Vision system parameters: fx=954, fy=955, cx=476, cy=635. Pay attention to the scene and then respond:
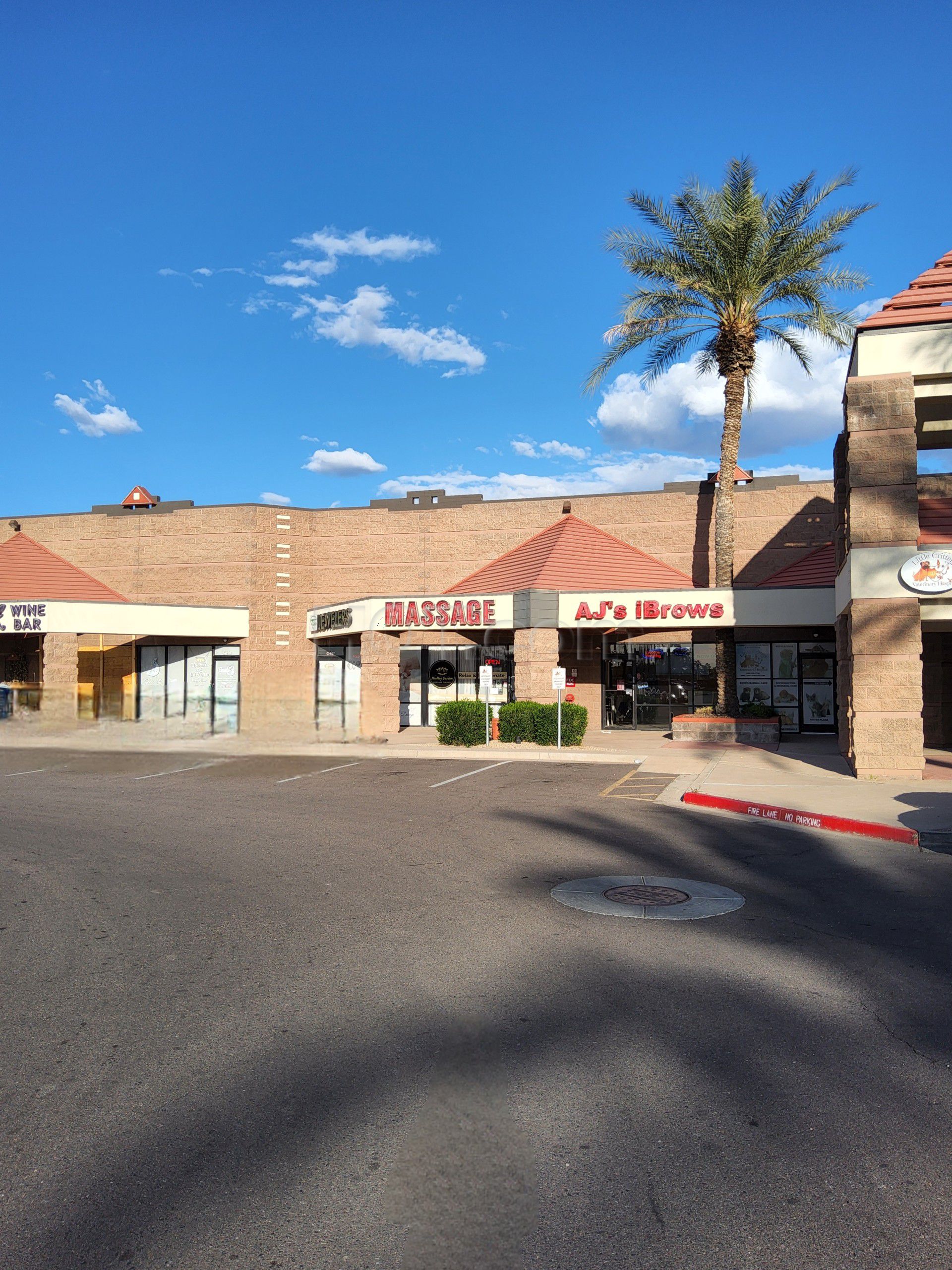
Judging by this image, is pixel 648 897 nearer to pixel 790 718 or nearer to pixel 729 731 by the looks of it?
pixel 729 731

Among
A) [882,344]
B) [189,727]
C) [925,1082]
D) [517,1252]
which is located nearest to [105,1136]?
[517,1252]

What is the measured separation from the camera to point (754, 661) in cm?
3036

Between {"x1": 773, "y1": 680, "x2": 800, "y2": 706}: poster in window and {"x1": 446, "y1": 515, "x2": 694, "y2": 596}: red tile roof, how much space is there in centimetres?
430

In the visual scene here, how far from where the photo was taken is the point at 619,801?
49.1ft

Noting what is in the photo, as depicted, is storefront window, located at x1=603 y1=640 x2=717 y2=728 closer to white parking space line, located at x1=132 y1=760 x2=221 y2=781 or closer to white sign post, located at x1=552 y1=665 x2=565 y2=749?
white sign post, located at x1=552 y1=665 x2=565 y2=749

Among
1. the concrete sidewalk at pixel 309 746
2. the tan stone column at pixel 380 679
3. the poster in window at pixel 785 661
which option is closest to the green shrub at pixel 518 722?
the concrete sidewalk at pixel 309 746

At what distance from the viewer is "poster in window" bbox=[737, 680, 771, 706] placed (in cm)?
3017

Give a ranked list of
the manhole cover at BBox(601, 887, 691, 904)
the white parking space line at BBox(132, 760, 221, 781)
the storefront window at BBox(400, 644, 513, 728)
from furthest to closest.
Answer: the storefront window at BBox(400, 644, 513, 728) → the white parking space line at BBox(132, 760, 221, 781) → the manhole cover at BBox(601, 887, 691, 904)

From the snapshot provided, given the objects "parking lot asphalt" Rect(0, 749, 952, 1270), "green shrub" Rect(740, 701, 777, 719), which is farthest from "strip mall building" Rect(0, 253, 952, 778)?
"parking lot asphalt" Rect(0, 749, 952, 1270)

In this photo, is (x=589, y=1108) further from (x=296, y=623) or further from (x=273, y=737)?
(x=296, y=623)

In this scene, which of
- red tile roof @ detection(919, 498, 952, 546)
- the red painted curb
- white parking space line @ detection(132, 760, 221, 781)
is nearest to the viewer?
the red painted curb

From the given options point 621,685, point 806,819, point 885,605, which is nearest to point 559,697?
point 621,685

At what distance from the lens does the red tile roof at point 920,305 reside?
16.7 m

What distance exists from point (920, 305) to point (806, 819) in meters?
10.0
